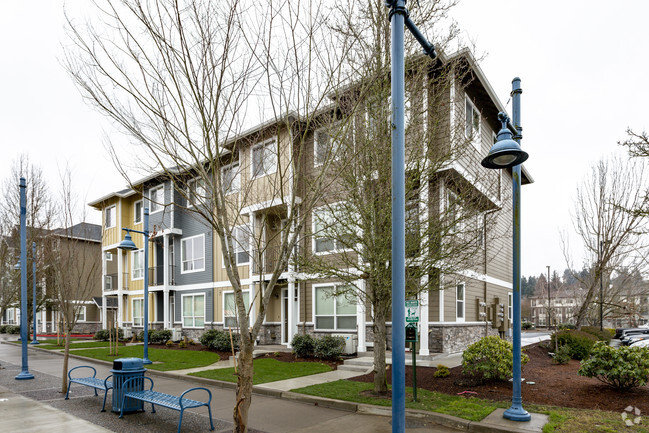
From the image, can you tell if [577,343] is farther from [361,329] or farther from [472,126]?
[472,126]

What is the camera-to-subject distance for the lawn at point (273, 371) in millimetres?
12594

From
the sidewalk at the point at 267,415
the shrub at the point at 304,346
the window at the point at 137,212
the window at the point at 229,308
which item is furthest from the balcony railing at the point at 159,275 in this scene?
the sidewalk at the point at 267,415

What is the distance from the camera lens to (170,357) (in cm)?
1845

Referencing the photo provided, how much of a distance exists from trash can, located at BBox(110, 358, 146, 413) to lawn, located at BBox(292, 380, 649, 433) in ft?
11.5

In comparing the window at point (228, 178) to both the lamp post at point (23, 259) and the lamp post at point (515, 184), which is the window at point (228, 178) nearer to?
the lamp post at point (515, 184)

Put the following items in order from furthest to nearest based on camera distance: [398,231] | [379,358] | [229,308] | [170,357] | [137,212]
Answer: [137,212], [229,308], [170,357], [379,358], [398,231]

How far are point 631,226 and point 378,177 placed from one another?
51.3ft

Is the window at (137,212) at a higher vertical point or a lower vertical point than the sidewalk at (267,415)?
higher

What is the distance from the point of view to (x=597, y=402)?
870cm

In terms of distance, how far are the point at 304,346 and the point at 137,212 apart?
19.3 metres

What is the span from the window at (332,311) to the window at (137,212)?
16569 millimetres

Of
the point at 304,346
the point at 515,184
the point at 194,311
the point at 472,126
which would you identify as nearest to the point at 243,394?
the point at 515,184

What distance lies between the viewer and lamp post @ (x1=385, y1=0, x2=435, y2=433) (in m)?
3.99

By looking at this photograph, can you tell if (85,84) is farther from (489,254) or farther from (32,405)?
(489,254)
